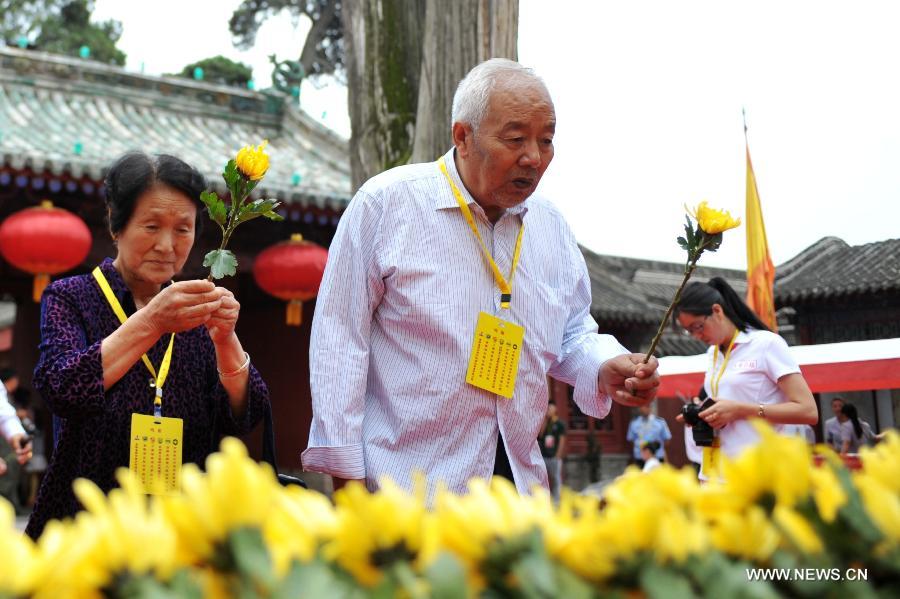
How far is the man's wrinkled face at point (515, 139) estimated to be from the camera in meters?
2.22

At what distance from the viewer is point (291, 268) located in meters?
8.59

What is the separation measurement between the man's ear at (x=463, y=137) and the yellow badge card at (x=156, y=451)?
87 cm

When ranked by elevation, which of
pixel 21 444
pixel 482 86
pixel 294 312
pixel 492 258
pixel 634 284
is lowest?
pixel 21 444

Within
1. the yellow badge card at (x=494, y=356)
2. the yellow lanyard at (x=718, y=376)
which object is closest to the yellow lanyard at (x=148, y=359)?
the yellow badge card at (x=494, y=356)

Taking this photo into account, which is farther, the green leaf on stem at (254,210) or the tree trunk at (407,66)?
the tree trunk at (407,66)

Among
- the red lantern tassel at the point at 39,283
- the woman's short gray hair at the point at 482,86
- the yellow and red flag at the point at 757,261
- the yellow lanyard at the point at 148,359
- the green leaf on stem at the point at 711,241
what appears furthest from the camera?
the yellow and red flag at the point at 757,261

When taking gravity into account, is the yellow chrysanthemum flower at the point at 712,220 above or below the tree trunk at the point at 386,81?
below

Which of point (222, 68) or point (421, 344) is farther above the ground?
point (222, 68)

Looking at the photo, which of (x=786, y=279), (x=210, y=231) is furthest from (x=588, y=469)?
(x=210, y=231)

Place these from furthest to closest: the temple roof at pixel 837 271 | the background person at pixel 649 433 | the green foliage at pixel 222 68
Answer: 1. the green foliage at pixel 222 68
2. the temple roof at pixel 837 271
3. the background person at pixel 649 433

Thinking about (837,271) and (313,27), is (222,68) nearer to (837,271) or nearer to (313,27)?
(313,27)

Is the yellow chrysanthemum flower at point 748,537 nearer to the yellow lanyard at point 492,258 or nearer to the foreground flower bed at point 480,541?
the foreground flower bed at point 480,541

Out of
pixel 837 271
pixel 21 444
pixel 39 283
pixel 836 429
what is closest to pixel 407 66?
pixel 21 444

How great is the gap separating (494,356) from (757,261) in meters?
7.94
